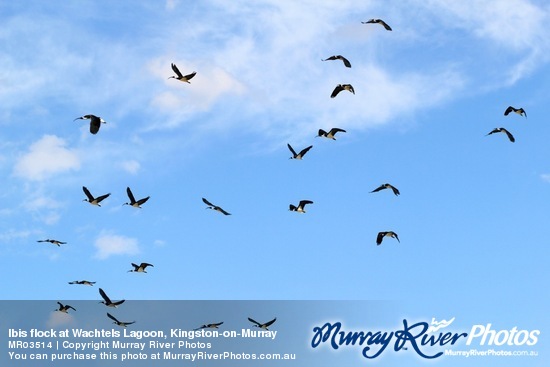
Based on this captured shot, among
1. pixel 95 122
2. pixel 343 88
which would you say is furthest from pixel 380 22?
pixel 95 122

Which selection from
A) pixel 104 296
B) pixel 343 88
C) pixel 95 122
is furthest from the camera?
pixel 104 296

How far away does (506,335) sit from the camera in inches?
3066

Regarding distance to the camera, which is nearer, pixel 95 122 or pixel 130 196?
pixel 95 122

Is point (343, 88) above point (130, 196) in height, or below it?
above

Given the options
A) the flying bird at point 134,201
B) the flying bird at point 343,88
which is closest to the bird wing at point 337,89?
the flying bird at point 343,88

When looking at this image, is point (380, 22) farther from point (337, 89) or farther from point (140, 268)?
point (140, 268)

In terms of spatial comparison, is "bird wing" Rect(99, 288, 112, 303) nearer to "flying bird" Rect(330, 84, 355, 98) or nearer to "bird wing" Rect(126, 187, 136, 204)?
"bird wing" Rect(126, 187, 136, 204)

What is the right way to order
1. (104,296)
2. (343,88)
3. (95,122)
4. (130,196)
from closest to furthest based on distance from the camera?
(95,122), (343,88), (130,196), (104,296)

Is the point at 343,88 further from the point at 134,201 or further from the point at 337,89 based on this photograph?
the point at 134,201

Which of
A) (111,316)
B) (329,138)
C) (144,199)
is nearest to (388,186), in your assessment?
(329,138)

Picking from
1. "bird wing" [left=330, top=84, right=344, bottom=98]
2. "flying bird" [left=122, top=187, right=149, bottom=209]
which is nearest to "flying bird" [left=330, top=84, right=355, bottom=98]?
"bird wing" [left=330, top=84, right=344, bottom=98]

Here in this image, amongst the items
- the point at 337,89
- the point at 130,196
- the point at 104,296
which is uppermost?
the point at 337,89

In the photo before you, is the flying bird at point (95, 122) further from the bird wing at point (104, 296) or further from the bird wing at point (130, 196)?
the bird wing at point (104, 296)

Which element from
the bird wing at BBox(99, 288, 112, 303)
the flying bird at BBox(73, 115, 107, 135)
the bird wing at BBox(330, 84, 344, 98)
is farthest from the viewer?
the bird wing at BBox(99, 288, 112, 303)
